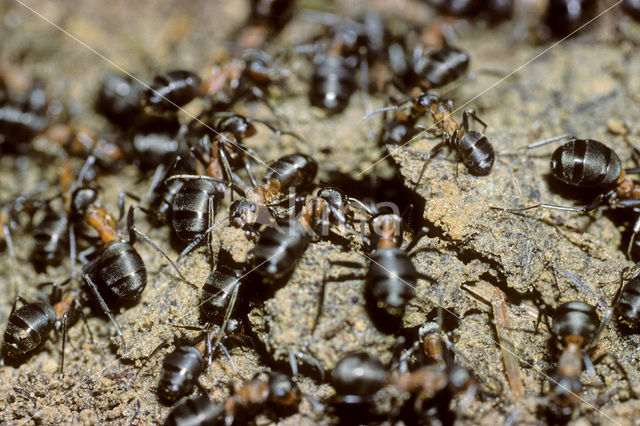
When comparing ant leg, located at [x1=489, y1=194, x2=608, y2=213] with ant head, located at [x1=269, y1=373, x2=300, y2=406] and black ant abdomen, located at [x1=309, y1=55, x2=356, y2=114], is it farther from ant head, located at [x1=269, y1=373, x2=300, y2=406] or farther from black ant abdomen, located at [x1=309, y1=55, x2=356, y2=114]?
ant head, located at [x1=269, y1=373, x2=300, y2=406]

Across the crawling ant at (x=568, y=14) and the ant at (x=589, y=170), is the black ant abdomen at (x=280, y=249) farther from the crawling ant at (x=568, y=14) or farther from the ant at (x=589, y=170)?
the crawling ant at (x=568, y=14)

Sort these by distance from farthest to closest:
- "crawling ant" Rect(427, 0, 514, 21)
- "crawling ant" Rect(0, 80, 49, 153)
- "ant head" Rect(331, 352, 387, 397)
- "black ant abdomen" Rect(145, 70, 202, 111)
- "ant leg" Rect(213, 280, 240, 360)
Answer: "crawling ant" Rect(427, 0, 514, 21), "crawling ant" Rect(0, 80, 49, 153), "black ant abdomen" Rect(145, 70, 202, 111), "ant leg" Rect(213, 280, 240, 360), "ant head" Rect(331, 352, 387, 397)

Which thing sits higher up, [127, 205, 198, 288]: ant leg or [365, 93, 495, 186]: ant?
[365, 93, 495, 186]: ant

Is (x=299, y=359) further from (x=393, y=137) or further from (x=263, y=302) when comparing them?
(x=393, y=137)

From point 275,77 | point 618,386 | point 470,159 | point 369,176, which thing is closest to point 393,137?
point 369,176

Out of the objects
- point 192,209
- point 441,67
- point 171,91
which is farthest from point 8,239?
point 441,67

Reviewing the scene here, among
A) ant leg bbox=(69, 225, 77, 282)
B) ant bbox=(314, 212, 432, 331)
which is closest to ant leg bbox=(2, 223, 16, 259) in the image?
ant leg bbox=(69, 225, 77, 282)
